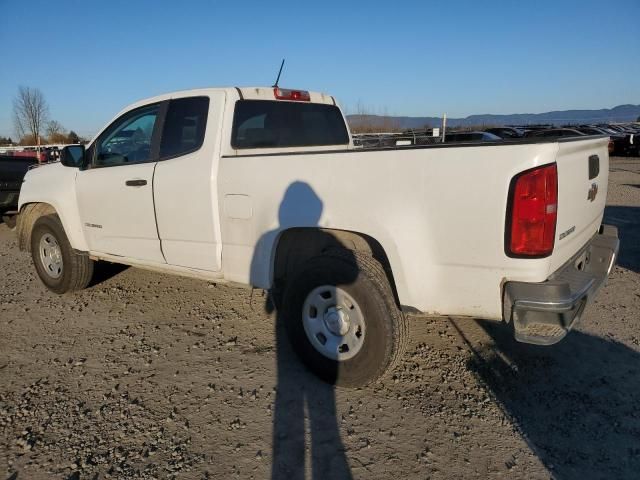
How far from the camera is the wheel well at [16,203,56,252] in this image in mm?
5109

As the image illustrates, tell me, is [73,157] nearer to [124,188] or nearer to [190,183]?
[124,188]

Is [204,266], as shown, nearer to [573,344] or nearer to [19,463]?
[19,463]

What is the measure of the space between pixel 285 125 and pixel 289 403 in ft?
7.91

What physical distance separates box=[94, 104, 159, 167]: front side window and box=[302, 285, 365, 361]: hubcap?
2032mm

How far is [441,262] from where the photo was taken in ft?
8.78

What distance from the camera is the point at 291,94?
4.28 metres

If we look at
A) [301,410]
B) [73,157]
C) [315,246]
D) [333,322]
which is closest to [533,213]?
[333,322]

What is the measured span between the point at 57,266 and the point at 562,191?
16.5ft

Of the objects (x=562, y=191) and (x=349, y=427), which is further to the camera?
(x=349, y=427)

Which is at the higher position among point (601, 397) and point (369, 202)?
point (369, 202)

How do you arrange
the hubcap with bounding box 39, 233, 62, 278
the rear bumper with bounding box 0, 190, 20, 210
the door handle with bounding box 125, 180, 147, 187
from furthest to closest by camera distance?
the rear bumper with bounding box 0, 190, 20, 210
the hubcap with bounding box 39, 233, 62, 278
the door handle with bounding box 125, 180, 147, 187

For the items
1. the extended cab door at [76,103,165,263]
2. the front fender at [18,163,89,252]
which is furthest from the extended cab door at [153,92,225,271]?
the front fender at [18,163,89,252]

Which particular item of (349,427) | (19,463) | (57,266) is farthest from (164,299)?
(349,427)

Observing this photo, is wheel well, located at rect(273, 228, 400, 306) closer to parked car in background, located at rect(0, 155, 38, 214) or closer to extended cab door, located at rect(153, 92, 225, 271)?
extended cab door, located at rect(153, 92, 225, 271)
